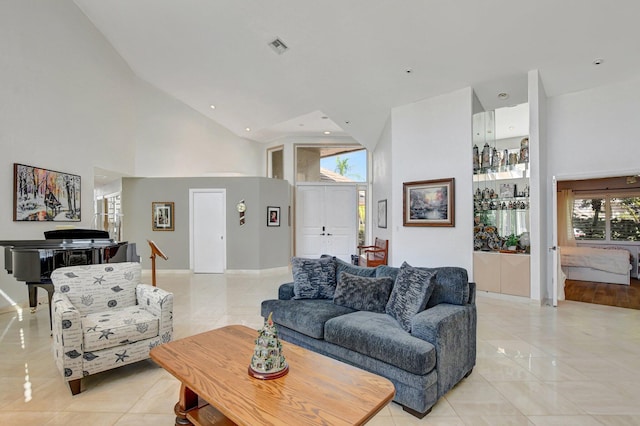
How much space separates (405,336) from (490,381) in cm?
89

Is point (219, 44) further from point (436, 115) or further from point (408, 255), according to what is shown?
point (408, 255)

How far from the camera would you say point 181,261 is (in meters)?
7.26

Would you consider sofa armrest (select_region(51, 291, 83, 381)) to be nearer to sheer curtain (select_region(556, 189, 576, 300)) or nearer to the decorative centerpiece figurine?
the decorative centerpiece figurine

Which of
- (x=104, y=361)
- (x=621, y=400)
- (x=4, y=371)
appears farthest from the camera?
(x=4, y=371)

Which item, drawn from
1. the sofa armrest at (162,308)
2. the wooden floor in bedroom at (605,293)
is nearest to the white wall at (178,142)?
the sofa armrest at (162,308)

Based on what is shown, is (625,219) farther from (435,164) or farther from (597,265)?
(435,164)

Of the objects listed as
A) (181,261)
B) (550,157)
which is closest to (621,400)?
(550,157)

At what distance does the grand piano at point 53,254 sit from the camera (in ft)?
10.4

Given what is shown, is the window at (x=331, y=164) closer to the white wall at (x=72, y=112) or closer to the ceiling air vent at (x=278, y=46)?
the white wall at (x=72, y=112)

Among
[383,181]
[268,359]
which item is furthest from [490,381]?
[383,181]

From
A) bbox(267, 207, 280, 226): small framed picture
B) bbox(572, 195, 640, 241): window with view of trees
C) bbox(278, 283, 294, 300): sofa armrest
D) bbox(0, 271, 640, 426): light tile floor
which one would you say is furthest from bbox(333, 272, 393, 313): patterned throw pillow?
bbox(572, 195, 640, 241): window with view of trees

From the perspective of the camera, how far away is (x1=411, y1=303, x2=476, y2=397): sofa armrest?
2.01m

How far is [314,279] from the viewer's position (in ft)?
10.2

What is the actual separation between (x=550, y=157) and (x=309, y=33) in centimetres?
421
